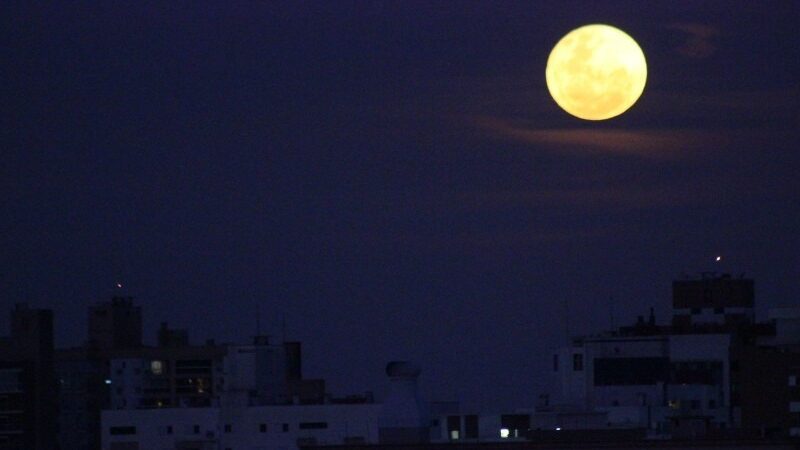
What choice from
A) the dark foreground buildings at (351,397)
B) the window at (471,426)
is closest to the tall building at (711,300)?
the dark foreground buildings at (351,397)

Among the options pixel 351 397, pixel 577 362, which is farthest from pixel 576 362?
pixel 351 397

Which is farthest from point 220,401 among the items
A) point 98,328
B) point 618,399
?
point 98,328

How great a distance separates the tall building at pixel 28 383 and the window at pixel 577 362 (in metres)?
36.8

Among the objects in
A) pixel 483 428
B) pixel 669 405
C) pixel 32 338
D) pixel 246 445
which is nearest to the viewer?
pixel 483 428

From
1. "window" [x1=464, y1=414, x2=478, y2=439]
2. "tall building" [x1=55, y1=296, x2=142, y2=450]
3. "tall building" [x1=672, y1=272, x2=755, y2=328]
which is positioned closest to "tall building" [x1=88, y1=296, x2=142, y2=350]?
"tall building" [x1=55, y1=296, x2=142, y2=450]

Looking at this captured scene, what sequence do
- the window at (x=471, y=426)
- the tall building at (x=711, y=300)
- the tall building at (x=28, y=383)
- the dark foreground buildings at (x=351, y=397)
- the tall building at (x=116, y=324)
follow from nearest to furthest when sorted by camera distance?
1. the window at (x=471, y=426)
2. the dark foreground buildings at (x=351, y=397)
3. the tall building at (x=711, y=300)
4. the tall building at (x=28, y=383)
5. the tall building at (x=116, y=324)

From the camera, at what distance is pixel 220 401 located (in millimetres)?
118812

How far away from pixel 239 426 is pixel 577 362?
65.0 ft

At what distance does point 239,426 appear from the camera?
114m

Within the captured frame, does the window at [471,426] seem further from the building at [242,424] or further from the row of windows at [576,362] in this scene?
the row of windows at [576,362]

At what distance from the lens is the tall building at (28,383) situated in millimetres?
147625

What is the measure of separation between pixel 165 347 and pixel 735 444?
344 ft

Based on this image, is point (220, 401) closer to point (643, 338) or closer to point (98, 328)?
point (643, 338)

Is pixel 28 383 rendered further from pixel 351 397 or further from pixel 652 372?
pixel 652 372
